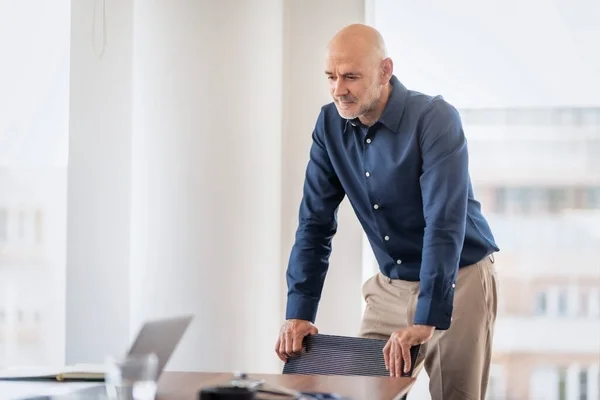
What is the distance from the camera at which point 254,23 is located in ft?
12.2

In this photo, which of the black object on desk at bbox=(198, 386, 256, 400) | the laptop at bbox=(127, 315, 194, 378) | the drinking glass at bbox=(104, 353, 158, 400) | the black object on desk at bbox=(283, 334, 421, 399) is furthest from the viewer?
the black object on desk at bbox=(283, 334, 421, 399)

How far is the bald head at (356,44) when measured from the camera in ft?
8.88

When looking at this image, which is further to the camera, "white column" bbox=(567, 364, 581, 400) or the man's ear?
"white column" bbox=(567, 364, 581, 400)

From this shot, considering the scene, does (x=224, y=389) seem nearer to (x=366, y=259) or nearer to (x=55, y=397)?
(x=55, y=397)

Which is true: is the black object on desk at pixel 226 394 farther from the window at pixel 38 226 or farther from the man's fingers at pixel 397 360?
the window at pixel 38 226

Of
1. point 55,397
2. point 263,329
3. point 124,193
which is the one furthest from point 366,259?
point 55,397

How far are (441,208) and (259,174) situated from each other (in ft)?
4.05

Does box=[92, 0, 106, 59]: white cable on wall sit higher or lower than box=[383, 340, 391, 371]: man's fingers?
higher

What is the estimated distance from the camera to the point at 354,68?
2.71m

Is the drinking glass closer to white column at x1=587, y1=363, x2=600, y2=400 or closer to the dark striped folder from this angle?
the dark striped folder

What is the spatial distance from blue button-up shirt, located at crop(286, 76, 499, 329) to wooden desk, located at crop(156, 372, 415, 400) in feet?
1.54

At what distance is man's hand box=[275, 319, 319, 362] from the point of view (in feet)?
8.43

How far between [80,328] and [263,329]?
699mm

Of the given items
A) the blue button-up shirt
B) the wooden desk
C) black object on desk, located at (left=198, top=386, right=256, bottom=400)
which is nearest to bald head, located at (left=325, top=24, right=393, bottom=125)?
the blue button-up shirt
